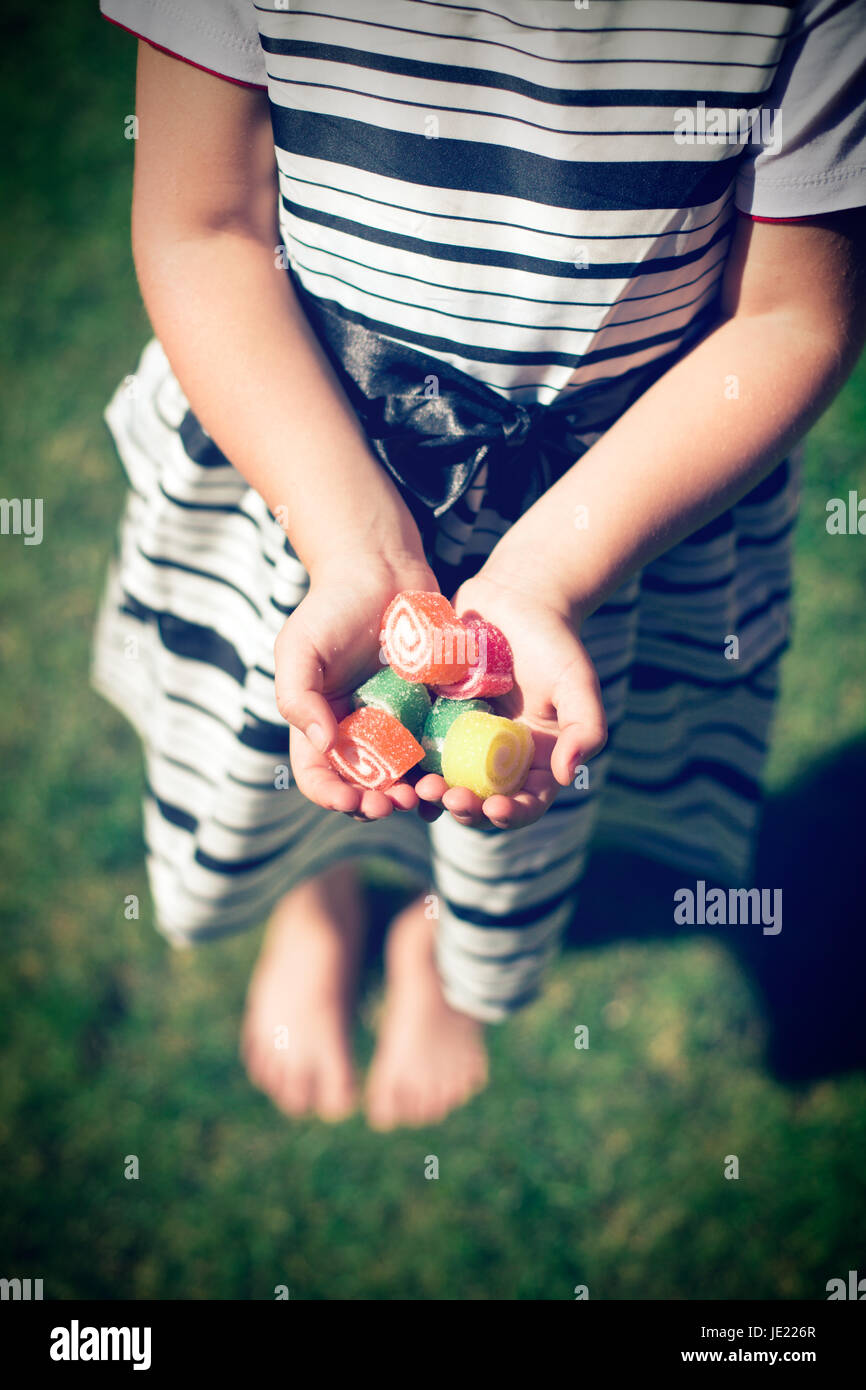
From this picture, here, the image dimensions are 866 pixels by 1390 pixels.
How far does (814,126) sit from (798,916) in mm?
1818

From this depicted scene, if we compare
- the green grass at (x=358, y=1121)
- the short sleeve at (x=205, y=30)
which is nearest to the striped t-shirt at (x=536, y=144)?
the short sleeve at (x=205, y=30)

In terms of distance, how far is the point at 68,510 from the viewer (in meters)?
2.92

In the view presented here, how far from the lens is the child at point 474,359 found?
3.68ft

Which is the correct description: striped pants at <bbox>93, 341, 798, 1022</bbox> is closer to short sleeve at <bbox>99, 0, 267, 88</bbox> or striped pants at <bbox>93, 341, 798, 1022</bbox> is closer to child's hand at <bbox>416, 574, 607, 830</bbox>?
child's hand at <bbox>416, 574, 607, 830</bbox>

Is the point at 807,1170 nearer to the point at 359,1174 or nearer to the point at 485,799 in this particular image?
the point at 359,1174

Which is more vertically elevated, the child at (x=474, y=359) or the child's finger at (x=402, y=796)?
the child at (x=474, y=359)

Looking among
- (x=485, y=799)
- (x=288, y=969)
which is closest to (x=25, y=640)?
(x=288, y=969)

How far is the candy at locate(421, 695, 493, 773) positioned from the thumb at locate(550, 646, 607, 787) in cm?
17

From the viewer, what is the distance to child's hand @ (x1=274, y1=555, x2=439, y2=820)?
1.19 metres

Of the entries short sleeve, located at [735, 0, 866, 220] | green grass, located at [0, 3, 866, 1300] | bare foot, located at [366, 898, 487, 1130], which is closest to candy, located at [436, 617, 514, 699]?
short sleeve, located at [735, 0, 866, 220]

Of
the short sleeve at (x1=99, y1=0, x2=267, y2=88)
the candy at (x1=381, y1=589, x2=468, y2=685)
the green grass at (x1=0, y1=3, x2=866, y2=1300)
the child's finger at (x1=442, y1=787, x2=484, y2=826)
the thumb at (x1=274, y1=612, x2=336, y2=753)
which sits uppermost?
the short sleeve at (x1=99, y1=0, x2=267, y2=88)

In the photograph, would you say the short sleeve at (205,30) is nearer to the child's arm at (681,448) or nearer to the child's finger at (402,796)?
the child's arm at (681,448)

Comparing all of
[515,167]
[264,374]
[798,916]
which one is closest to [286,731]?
[264,374]

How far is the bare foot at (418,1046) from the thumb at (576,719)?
1212 mm
